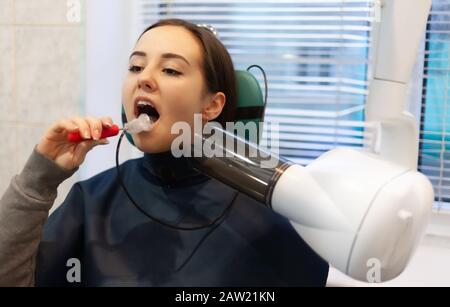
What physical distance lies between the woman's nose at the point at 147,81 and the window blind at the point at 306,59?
0.63 metres

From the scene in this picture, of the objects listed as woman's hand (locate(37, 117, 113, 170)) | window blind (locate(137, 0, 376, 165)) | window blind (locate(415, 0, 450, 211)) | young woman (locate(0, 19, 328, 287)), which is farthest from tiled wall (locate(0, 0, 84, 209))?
window blind (locate(415, 0, 450, 211))

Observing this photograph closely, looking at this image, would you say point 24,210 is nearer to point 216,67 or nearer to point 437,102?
point 216,67

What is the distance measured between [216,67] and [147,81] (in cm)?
16

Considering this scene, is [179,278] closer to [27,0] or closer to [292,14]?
[292,14]

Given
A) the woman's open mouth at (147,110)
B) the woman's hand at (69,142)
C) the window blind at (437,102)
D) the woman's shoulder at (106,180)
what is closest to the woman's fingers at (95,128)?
the woman's hand at (69,142)

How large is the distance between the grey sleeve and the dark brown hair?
0.33 meters

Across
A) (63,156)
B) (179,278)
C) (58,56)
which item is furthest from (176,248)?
(58,56)

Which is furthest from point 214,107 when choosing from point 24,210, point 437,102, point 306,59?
point 437,102

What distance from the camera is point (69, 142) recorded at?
0.80 meters

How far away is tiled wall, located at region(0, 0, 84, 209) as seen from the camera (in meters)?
1.42

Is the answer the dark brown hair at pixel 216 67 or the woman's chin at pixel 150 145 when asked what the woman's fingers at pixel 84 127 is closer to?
the woman's chin at pixel 150 145

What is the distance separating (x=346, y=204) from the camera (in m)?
0.61

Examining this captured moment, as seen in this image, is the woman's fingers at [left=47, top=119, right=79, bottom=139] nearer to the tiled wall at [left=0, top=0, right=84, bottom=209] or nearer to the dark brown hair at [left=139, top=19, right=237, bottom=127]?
the dark brown hair at [left=139, top=19, right=237, bottom=127]

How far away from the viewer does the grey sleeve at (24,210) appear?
2.53ft
